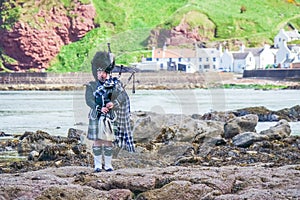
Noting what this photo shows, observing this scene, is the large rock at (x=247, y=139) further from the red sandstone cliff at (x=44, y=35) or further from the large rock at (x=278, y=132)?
the red sandstone cliff at (x=44, y=35)

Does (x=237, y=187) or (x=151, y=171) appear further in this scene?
(x=151, y=171)

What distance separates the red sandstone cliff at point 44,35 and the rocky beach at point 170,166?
72448 millimetres

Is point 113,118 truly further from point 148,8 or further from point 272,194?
point 148,8

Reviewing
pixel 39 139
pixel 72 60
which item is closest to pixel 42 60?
pixel 72 60

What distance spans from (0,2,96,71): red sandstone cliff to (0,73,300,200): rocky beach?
72.4 m

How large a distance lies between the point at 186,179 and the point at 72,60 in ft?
278

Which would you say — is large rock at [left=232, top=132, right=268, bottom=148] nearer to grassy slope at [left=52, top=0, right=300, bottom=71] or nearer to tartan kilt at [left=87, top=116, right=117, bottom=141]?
tartan kilt at [left=87, top=116, right=117, bottom=141]

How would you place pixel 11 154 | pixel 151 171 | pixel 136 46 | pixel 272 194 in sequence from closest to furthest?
1. pixel 272 194
2. pixel 151 171
3. pixel 136 46
4. pixel 11 154

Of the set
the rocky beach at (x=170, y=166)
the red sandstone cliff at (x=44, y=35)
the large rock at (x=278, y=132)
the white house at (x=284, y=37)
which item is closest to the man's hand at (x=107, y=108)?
the rocky beach at (x=170, y=166)

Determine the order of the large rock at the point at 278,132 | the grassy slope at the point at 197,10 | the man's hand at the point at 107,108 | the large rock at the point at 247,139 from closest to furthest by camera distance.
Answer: the man's hand at the point at 107,108 → the large rock at the point at 247,139 → the large rock at the point at 278,132 → the grassy slope at the point at 197,10

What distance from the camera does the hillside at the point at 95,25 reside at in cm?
8925

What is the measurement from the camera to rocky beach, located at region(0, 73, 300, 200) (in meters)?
5.81

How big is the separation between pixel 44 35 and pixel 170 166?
8566 centimetres

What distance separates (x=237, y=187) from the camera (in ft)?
19.9
